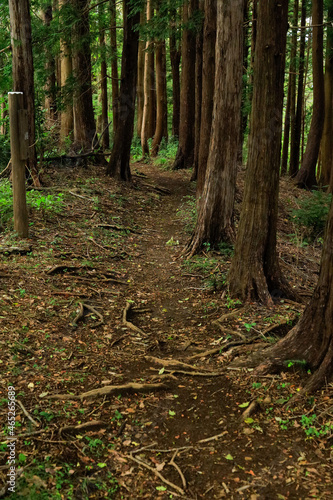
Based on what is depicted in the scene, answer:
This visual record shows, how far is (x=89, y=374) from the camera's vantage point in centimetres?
463

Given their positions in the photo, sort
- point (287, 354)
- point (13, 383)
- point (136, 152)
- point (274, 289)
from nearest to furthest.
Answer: point (13, 383) → point (287, 354) → point (274, 289) → point (136, 152)

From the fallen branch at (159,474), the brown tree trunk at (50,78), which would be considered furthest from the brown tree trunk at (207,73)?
the fallen branch at (159,474)

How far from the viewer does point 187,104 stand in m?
18.1

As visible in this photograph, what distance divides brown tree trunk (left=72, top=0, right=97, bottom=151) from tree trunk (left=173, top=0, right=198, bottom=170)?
13.5ft

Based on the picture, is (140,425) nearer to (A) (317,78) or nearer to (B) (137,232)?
(B) (137,232)

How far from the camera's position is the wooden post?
7480 millimetres

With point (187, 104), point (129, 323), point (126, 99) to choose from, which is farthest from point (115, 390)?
point (187, 104)

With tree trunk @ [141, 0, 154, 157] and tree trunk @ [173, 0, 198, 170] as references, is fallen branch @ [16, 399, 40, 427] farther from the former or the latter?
tree trunk @ [141, 0, 154, 157]

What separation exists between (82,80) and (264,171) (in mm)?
9459

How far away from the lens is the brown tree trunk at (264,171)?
5.98 metres

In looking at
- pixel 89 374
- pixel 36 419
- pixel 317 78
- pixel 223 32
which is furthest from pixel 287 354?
pixel 317 78

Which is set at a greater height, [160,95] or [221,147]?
[160,95]

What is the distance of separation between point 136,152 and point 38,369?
23.1 m

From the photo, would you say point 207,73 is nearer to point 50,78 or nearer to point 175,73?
point 50,78
